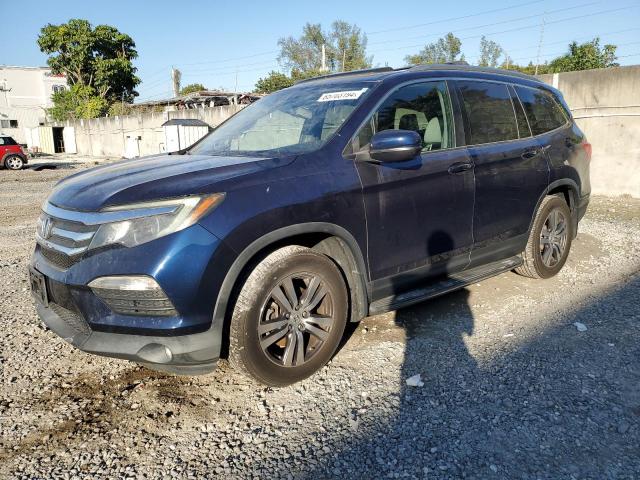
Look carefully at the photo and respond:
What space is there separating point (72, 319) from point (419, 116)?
2629 mm

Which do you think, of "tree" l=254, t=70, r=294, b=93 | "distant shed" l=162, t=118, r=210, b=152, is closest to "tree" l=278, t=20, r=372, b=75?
"tree" l=254, t=70, r=294, b=93

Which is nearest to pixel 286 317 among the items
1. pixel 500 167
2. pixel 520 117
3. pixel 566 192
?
pixel 500 167

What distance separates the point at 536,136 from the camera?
442 cm

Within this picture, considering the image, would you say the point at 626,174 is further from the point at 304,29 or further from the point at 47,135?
the point at 304,29

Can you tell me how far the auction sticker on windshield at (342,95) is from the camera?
11.0 ft

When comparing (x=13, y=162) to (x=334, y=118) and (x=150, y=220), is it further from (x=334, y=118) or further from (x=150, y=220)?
(x=150, y=220)

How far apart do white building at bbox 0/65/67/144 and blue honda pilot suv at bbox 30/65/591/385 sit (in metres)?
52.8

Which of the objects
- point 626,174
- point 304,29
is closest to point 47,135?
point 304,29

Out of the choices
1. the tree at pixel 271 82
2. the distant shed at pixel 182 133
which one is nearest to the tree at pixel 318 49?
the tree at pixel 271 82

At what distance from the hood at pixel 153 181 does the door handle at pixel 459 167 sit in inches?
52.3

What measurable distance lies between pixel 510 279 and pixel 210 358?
3427mm

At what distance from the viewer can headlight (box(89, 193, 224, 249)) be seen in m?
2.45

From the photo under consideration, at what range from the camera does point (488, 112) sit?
4043mm

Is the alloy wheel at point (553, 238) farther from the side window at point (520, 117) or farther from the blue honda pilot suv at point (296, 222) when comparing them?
the side window at point (520, 117)
